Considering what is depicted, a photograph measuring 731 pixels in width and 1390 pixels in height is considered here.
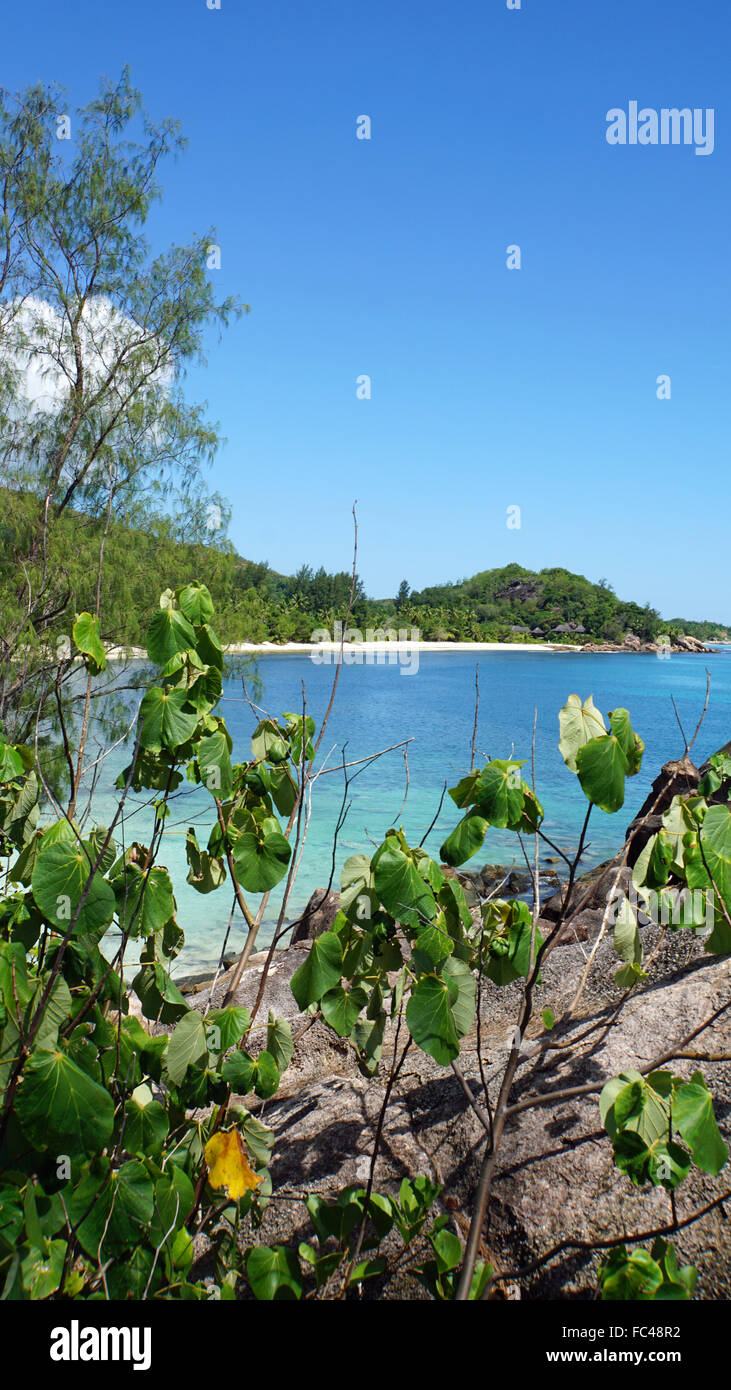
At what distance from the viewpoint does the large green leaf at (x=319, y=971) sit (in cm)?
162

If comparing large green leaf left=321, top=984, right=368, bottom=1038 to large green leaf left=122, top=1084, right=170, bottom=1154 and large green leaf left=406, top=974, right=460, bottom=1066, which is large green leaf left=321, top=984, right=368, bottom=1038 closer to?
large green leaf left=406, top=974, right=460, bottom=1066

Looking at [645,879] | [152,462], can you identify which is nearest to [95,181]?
[152,462]

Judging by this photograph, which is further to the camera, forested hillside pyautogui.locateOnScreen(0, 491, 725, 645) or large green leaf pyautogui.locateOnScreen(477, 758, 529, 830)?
forested hillside pyautogui.locateOnScreen(0, 491, 725, 645)

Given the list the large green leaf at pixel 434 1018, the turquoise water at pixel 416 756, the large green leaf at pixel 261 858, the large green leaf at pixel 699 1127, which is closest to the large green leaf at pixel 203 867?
the turquoise water at pixel 416 756

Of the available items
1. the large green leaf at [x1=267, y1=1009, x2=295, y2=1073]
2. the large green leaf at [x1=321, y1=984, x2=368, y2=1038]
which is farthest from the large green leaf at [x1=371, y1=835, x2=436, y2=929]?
the large green leaf at [x1=267, y1=1009, x2=295, y2=1073]

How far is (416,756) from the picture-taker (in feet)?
83.8

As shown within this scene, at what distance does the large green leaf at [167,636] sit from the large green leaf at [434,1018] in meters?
0.86

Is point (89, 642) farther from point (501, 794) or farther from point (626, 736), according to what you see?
point (626, 736)

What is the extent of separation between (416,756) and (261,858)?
23945 mm

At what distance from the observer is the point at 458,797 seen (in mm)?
1634

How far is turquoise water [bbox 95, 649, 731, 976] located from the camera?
10906 millimetres

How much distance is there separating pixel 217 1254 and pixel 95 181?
13022 millimetres

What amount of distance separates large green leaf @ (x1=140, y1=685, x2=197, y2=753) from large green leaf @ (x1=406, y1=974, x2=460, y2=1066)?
684 millimetres
